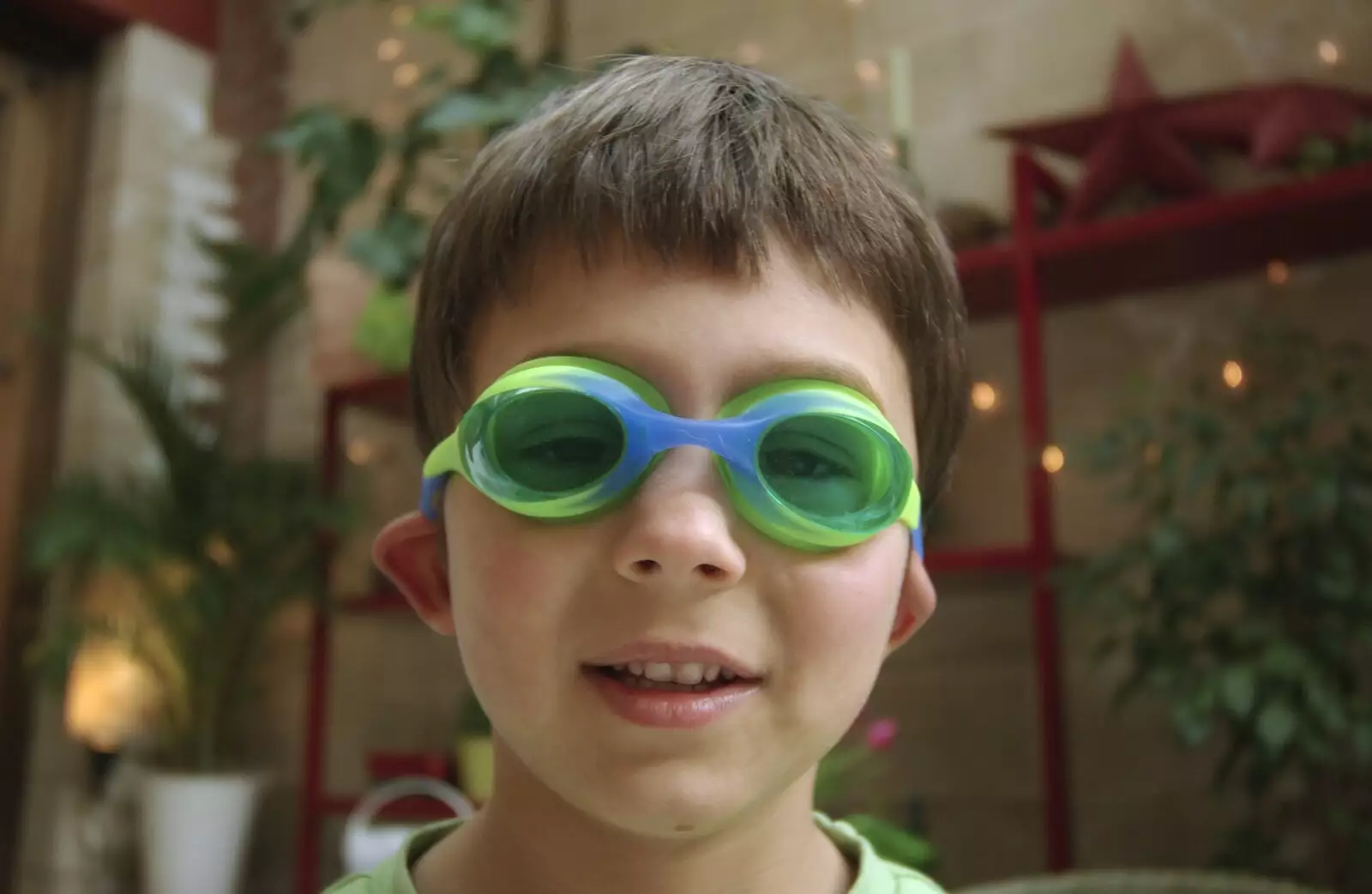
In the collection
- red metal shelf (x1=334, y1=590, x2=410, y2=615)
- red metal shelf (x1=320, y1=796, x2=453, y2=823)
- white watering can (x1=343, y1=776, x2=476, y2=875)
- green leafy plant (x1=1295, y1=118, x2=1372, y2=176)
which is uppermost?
green leafy plant (x1=1295, y1=118, x2=1372, y2=176)

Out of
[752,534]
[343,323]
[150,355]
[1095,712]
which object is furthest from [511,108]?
[752,534]

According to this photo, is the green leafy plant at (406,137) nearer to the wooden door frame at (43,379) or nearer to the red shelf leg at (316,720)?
the red shelf leg at (316,720)

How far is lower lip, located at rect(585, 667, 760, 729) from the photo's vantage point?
528 mm

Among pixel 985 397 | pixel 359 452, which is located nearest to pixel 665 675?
pixel 985 397

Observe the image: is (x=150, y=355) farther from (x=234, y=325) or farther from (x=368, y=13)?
(x=368, y=13)

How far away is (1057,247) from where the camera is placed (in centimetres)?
179

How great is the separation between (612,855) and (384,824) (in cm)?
179

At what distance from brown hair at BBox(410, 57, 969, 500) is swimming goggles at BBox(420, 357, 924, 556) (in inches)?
2.9

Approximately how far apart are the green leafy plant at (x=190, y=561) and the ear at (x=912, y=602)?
2.02m

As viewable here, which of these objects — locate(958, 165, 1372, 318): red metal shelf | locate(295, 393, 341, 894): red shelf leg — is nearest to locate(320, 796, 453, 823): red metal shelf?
locate(295, 393, 341, 894): red shelf leg

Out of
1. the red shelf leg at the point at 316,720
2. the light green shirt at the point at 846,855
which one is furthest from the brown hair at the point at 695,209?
the red shelf leg at the point at 316,720

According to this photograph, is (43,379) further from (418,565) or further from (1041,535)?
(418,565)

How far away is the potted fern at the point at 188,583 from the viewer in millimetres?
2451

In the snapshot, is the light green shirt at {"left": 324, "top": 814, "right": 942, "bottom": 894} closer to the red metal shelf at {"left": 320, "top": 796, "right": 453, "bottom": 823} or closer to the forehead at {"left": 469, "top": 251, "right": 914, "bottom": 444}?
the forehead at {"left": 469, "top": 251, "right": 914, "bottom": 444}
